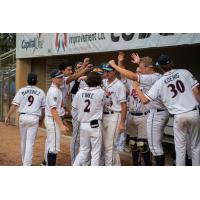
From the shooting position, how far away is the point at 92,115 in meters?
5.85

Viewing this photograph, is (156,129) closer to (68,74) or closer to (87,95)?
(87,95)

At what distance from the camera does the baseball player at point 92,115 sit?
5805 millimetres

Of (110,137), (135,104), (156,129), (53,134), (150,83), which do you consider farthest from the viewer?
(135,104)

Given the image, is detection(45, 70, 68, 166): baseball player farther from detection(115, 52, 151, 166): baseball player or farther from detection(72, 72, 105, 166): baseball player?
detection(115, 52, 151, 166): baseball player

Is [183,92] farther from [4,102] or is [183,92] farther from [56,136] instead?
[4,102]

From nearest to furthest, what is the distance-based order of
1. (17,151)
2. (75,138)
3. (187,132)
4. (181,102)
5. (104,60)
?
(181,102), (187,132), (75,138), (17,151), (104,60)

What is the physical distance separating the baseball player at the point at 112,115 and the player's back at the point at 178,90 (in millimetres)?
834

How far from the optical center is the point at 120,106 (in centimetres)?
634

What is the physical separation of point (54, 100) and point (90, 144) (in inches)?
36.1

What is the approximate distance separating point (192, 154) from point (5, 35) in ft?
83.0

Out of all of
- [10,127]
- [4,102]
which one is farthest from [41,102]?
[4,102]

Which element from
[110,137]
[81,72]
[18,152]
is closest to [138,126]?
[110,137]

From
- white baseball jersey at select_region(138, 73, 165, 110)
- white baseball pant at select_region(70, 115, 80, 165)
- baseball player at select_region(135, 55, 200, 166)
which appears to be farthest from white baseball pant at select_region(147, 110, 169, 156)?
white baseball pant at select_region(70, 115, 80, 165)

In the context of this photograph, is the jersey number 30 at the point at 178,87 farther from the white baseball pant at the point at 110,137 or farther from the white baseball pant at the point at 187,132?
the white baseball pant at the point at 110,137
